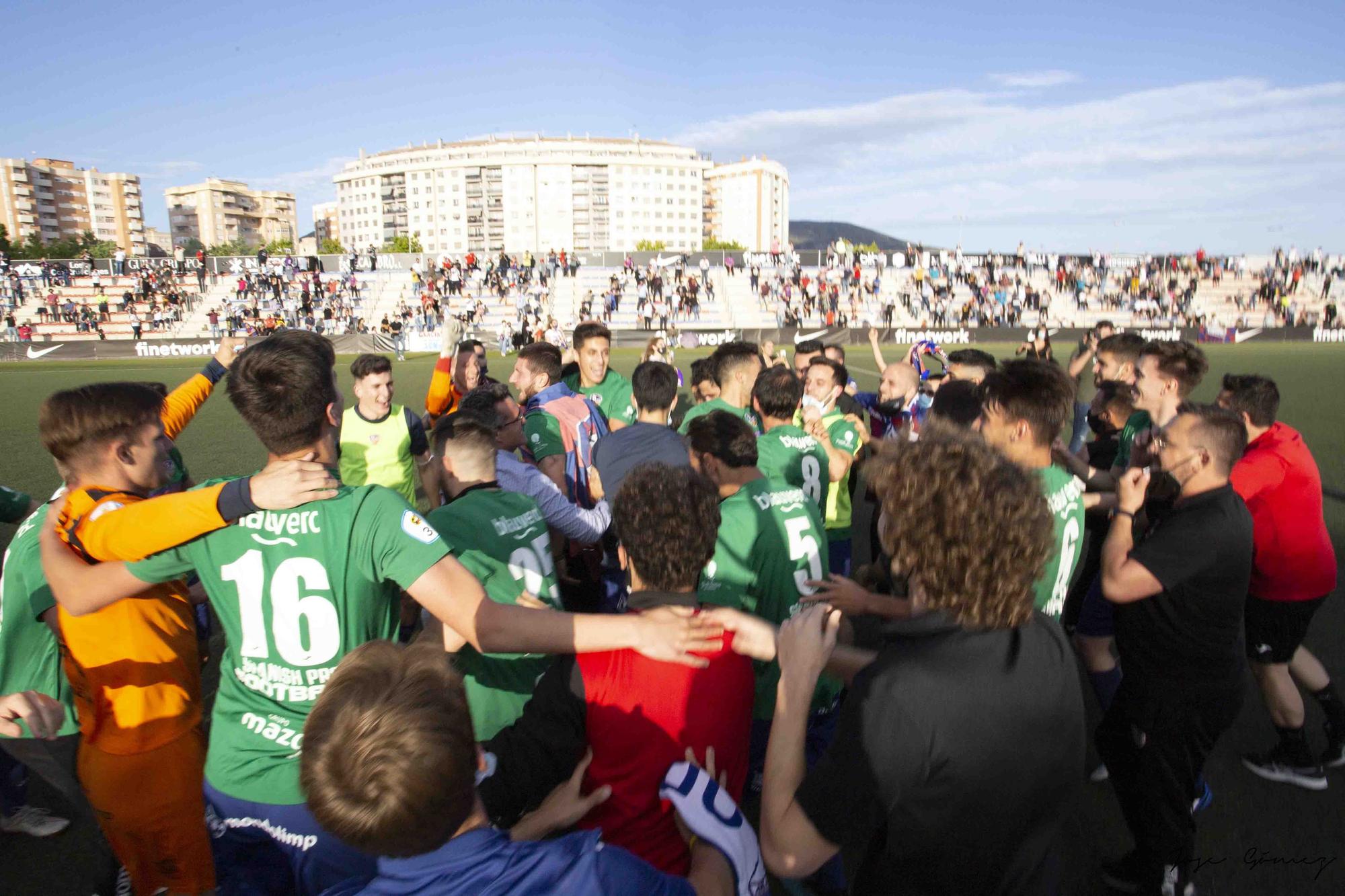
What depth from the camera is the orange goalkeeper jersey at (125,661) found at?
2.29 meters

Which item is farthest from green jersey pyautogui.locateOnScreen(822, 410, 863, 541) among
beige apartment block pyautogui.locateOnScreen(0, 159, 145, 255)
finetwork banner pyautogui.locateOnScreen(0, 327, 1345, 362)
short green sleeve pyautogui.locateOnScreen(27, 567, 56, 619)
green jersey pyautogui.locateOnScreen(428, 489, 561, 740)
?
beige apartment block pyautogui.locateOnScreen(0, 159, 145, 255)

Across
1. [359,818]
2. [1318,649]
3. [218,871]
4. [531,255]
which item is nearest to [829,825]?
[359,818]

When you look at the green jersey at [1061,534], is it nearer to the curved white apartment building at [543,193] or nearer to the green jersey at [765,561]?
the green jersey at [765,561]

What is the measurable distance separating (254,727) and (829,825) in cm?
168

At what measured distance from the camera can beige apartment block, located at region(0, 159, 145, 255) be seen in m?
133

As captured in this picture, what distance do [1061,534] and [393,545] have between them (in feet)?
8.47

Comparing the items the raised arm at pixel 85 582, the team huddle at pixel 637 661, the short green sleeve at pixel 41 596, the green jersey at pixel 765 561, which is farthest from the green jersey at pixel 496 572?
the short green sleeve at pixel 41 596

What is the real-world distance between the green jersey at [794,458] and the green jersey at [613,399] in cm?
238

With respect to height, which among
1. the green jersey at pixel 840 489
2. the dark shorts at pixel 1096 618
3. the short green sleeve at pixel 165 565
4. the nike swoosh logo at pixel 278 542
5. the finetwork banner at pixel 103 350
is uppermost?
the finetwork banner at pixel 103 350

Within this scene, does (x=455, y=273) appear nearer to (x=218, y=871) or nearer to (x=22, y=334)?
(x=22, y=334)

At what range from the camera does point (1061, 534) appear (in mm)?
2996

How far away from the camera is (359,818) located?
121 cm

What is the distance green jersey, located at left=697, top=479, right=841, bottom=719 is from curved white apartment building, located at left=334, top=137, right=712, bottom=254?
134733 mm

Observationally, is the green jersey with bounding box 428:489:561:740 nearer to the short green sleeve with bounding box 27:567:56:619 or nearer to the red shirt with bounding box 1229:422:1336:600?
the short green sleeve with bounding box 27:567:56:619
